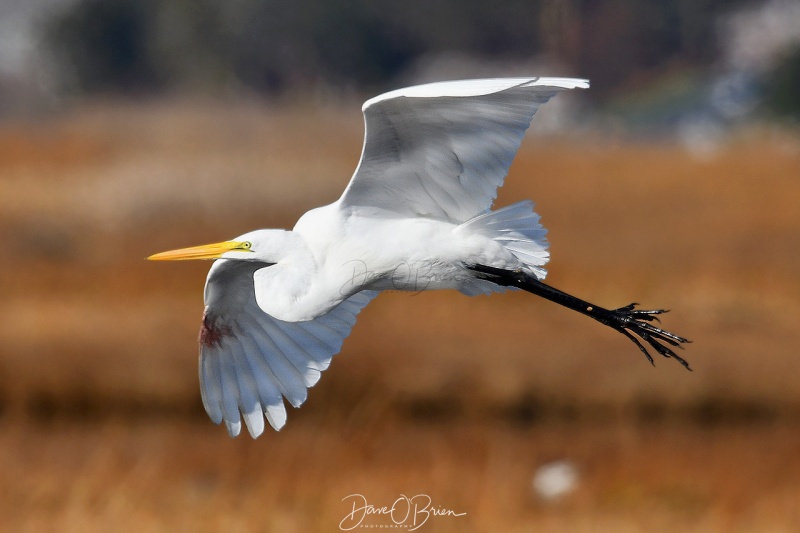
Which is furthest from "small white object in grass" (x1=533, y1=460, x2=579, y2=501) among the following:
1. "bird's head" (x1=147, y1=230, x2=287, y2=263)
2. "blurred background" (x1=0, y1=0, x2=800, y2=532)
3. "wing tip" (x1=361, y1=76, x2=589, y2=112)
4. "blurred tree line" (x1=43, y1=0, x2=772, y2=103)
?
"blurred tree line" (x1=43, y1=0, x2=772, y2=103)

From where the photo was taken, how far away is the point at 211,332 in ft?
15.5

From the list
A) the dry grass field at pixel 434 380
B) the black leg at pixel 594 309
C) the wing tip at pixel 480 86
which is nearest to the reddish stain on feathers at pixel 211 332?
the black leg at pixel 594 309

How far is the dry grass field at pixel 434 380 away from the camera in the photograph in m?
7.57

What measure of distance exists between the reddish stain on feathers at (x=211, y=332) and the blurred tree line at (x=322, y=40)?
11.5 meters

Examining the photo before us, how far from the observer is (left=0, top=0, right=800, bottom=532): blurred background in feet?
25.1

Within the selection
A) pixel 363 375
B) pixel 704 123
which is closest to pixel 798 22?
pixel 704 123

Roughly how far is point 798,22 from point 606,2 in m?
10.6

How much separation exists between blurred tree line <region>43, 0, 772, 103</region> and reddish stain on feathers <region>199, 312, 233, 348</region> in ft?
37.7

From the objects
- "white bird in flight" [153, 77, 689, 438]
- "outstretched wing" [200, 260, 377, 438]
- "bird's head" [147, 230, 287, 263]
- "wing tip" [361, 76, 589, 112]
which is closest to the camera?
"wing tip" [361, 76, 589, 112]

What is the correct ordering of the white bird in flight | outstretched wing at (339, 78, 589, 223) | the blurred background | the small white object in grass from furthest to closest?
the blurred background → the small white object in grass → the white bird in flight → outstretched wing at (339, 78, 589, 223)

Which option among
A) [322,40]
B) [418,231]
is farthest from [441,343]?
[322,40]

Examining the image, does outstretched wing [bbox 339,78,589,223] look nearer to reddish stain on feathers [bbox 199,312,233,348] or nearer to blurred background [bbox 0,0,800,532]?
reddish stain on feathers [bbox 199,312,233,348]

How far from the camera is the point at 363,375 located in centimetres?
886

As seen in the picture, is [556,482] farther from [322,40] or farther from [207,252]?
→ [322,40]
